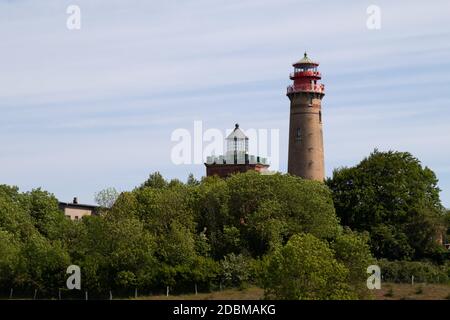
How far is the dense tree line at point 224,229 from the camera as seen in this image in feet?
296

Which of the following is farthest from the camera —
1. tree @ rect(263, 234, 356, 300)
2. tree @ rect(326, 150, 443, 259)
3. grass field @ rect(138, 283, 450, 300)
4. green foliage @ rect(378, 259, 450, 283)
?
tree @ rect(326, 150, 443, 259)

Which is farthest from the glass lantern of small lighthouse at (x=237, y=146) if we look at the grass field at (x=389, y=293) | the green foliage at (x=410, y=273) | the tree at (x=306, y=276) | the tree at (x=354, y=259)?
the tree at (x=306, y=276)

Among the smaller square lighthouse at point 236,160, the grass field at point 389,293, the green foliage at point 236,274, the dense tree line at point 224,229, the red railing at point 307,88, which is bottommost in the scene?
the grass field at point 389,293

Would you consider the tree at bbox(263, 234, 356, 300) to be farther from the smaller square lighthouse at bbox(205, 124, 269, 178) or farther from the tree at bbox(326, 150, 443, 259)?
the smaller square lighthouse at bbox(205, 124, 269, 178)

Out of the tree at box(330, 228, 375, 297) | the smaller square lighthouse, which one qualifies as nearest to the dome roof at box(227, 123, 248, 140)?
the smaller square lighthouse

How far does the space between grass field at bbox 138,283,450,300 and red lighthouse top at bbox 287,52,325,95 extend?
31.8m

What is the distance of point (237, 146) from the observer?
403 ft

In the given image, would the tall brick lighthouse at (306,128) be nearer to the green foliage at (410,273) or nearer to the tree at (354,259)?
the green foliage at (410,273)

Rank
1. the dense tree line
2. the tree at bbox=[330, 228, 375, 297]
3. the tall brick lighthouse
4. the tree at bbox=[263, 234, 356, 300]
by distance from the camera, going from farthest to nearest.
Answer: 1. the tall brick lighthouse
2. the dense tree line
3. the tree at bbox=[330, 228, 375, 297]
4. the tree at bbox=[263, 234, 356, 300]

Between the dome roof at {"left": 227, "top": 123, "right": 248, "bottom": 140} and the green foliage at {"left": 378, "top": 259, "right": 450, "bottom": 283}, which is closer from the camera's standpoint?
the green foliage at {"left": 378, "top": 259, "right": 450, "bottom": 283}

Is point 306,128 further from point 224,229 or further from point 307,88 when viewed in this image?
point 224,229

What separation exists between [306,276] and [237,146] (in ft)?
186

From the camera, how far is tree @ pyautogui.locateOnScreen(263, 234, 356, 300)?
66312 mm
